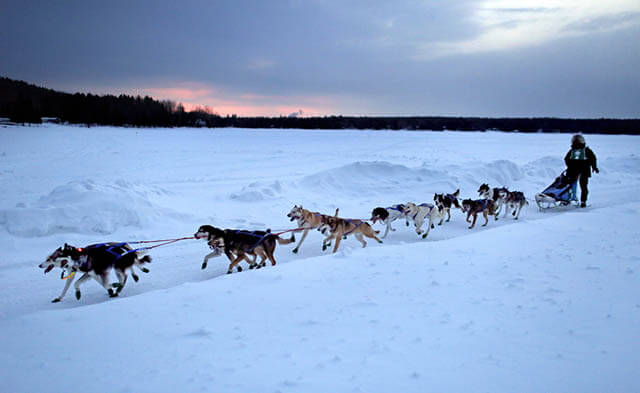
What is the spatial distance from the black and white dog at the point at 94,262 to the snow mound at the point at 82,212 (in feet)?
9.37

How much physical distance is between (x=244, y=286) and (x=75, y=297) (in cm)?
255

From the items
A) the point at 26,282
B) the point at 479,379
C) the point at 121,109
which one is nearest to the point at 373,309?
the point at 479,379

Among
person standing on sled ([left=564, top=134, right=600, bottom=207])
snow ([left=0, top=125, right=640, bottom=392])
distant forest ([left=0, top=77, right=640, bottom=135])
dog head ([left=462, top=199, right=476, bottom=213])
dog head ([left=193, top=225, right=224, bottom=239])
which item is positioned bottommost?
snow ([left=0, top=125, right=640, bottom=392])

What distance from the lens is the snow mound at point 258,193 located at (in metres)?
10.8

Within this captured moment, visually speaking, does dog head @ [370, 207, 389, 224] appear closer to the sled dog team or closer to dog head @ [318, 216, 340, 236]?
the sled dog team

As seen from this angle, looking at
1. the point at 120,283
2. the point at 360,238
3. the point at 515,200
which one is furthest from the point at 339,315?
the point at 515,200

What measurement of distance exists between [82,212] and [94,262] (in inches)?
135

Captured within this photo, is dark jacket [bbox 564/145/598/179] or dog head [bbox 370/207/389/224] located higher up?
dark jacket [bbox 564/145/598/179]

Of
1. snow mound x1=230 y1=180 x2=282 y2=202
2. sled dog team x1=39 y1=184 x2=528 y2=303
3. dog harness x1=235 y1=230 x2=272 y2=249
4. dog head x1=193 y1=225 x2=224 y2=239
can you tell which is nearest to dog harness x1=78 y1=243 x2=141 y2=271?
sled dog team x1=39 y1=184 x2=528 y2=303

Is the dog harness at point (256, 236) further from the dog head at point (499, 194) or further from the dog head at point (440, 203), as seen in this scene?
the dog head at point (499, 194)

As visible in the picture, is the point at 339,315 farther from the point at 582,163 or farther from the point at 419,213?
the point at 582,163

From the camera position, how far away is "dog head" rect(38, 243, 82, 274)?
4.55m

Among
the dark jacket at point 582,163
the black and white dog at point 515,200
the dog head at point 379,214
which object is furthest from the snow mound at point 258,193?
the dark jacket at point 582,163

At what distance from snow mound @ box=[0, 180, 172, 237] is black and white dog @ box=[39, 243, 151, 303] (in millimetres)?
2855
